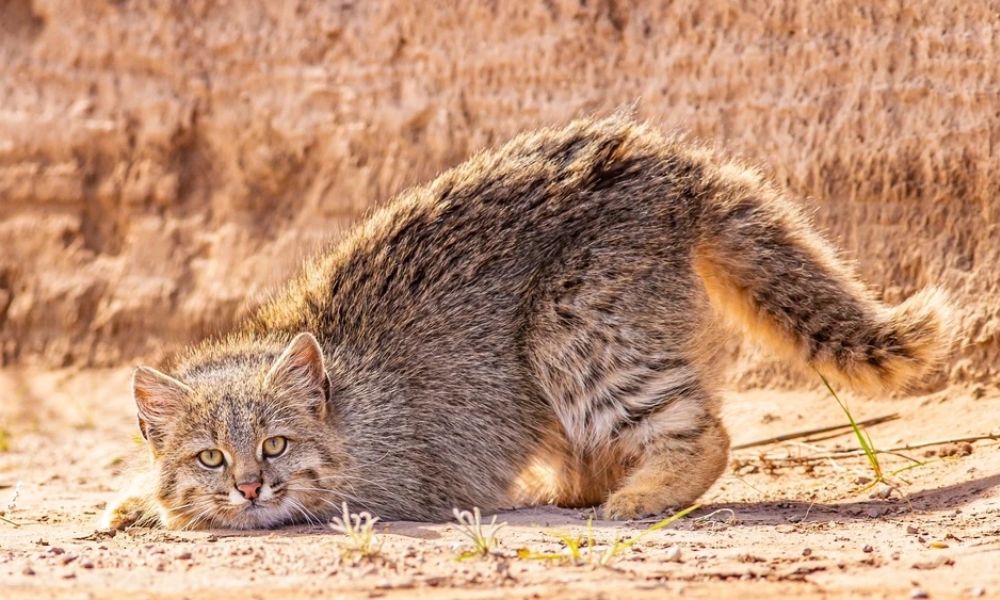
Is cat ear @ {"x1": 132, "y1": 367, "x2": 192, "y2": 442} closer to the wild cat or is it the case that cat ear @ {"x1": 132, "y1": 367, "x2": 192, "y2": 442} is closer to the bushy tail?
the wild cat

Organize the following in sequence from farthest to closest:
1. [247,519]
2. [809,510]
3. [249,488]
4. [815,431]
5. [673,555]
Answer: [815,431] < [809,510] < [247,519] < [249,488] < [673,555]

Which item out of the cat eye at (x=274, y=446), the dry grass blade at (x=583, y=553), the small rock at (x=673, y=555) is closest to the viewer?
the dry grass blade at (x=583, y=553)

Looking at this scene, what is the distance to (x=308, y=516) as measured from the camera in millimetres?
5371

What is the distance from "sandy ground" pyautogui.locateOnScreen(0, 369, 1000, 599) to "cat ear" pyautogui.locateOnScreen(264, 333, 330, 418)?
24.2 inches

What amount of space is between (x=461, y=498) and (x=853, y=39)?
353 cm

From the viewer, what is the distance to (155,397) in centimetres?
548

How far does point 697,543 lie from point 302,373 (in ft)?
6.29

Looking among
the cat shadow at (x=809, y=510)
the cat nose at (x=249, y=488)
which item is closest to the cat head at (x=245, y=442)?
the cat nose at (x=249, y=488)

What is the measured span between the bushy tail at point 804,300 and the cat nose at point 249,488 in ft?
7.61

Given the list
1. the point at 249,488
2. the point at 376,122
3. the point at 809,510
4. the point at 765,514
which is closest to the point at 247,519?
the point at 249,488

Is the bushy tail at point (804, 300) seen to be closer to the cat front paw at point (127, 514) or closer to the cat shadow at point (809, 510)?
the cat shadow at point (809, 510)

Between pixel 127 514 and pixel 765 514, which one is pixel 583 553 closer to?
pixel 765 514

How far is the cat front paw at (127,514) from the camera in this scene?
550 centimetres

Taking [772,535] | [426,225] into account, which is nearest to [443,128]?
[426,225]
